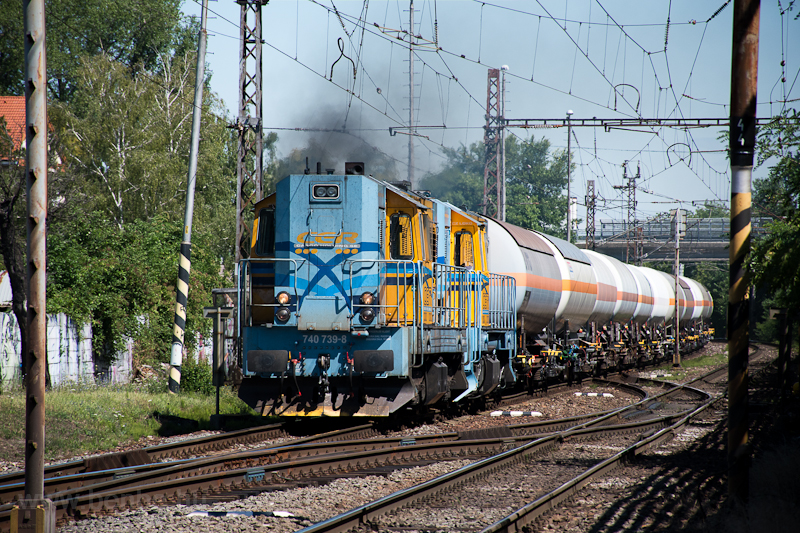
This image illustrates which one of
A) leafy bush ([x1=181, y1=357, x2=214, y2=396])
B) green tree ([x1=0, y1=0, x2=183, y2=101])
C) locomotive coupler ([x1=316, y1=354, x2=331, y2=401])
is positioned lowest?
leafy bush ([x1=181, y1=357, x2=214, y2=396])

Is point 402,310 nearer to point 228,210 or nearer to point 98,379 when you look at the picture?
point 98,379

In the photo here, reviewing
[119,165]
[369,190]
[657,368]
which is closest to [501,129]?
[657,368]

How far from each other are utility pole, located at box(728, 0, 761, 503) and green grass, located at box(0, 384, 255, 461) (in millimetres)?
8105

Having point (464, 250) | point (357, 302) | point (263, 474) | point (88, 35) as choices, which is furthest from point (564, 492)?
point (88, 35)

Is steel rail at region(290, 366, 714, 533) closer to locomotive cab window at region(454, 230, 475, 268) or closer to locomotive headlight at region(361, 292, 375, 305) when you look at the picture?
locomotive headlight at region(361, 292, 375, 305)

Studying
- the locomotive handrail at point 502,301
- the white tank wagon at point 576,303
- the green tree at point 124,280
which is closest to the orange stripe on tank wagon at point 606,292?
the white tank wagon at point 576,303

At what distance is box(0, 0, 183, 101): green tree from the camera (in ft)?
132

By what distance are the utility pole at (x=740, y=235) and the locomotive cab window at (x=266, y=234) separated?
22.5ft

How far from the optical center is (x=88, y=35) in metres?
41.7

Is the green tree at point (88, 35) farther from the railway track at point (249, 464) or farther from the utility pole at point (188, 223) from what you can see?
the railway track at point (249, 464)

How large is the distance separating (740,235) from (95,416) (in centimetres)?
999

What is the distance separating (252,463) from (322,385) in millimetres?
1816

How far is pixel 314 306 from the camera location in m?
10.8

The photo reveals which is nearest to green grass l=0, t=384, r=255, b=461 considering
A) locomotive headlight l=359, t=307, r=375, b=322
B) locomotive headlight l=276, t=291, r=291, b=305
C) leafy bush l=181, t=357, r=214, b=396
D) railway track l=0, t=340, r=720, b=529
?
railway track l=0, t=340, r=720, b=529
